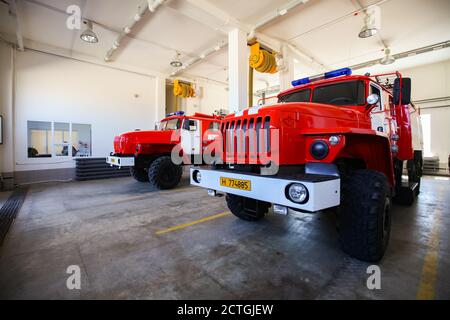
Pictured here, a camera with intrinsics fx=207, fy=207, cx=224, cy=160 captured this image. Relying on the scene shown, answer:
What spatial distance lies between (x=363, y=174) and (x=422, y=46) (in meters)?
8.57

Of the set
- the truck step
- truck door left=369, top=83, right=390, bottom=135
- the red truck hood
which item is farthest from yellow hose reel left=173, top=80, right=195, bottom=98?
truck door left=369, top=83, right=390, bottom=135

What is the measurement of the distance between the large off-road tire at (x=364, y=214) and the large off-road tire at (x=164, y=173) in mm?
4397

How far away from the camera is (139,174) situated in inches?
261

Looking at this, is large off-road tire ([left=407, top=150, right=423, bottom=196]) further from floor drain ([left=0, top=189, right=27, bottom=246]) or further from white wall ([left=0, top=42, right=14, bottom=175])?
white wall ([left=0, top=42, right=14, bottom=175])

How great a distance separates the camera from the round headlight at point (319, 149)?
5.92 ft

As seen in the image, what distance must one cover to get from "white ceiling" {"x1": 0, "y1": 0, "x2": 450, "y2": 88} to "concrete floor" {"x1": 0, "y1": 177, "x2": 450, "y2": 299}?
4.79 meters

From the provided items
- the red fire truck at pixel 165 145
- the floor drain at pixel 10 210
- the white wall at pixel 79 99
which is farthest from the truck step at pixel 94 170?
the red fire truck at pixel 165 145

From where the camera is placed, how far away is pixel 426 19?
18.4 feet

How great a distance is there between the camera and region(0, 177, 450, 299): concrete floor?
1624 millimetres

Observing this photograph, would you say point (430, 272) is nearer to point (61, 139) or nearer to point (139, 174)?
point (139, 174)

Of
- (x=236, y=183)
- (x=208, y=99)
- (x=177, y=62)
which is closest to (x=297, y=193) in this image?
(x=236, y=183)

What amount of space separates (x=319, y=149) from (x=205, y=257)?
5.04 feet

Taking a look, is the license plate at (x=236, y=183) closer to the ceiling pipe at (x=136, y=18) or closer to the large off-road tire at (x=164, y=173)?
the large off-road tire at (x=164, y=173)
